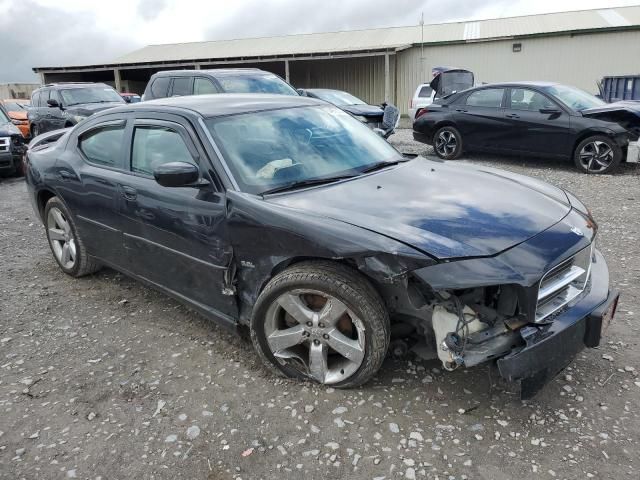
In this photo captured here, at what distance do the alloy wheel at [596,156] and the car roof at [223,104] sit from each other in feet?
20.5

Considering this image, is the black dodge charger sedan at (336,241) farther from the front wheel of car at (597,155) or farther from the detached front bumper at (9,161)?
the detached front bumper at (9,161)

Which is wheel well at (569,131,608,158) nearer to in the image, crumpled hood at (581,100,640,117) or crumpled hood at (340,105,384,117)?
crumpled hood at (581,100,640,117)

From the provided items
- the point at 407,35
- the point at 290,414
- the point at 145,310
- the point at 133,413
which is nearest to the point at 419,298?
the point at 290,414

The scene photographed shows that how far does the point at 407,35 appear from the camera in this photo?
Result: 2605 cm

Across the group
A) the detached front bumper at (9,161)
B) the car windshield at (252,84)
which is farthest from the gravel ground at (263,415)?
the detached front bumper at (9,161)

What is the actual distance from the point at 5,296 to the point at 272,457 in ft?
10.8

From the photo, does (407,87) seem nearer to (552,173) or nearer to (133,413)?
(552,173)

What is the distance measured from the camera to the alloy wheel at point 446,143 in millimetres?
10250

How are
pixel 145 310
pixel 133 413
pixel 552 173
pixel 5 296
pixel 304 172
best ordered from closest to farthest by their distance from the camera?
pixel 133 413 → pixel 304 172 → pixel 145 310 → pixel 5 296 → pixel 552 173

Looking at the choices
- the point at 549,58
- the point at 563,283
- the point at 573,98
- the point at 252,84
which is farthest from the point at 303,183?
the point at 549,58

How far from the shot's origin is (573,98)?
29.7 ft

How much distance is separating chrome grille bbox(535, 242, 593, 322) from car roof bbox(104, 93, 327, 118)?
217cm

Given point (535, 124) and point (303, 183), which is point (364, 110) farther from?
point (303, 183)

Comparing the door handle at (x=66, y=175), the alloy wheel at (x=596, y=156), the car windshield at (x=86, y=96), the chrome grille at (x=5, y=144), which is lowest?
the alloy wheel at (x=596, y=156)
